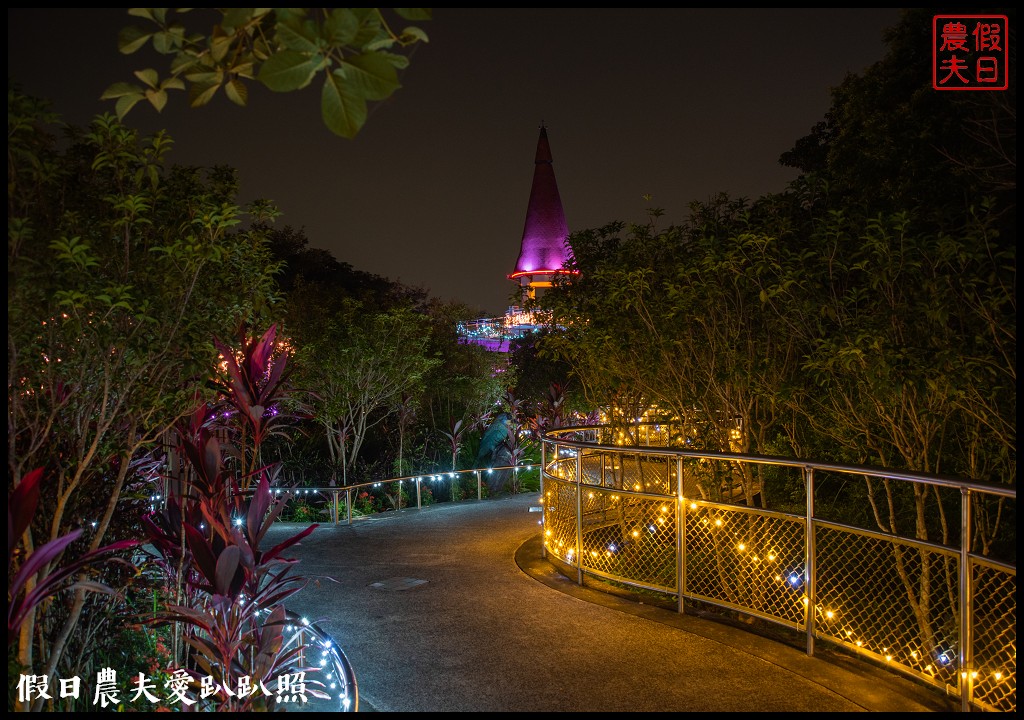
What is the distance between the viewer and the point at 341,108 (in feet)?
6.83

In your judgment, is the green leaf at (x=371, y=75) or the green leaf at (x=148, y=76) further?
the green leaf at (x=148, y=76)

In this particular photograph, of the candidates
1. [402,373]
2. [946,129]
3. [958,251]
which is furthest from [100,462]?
[402,373]

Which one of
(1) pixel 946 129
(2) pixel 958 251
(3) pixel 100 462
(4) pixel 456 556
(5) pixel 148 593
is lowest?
(4) pixel 456 556

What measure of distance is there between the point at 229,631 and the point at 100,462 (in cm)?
125

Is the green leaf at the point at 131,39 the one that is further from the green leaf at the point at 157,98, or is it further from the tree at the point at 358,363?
the tree at the point at 358,363

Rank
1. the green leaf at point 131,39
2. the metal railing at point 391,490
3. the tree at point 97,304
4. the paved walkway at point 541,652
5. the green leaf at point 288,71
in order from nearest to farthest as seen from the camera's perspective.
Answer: the green leaf at point 288,71
the green leaf at point 131,39
the tree at point 97,304
the paved walkway at point 541,652
the metal railing at point 391,490

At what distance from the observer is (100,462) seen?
4.21 meters

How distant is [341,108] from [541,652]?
13.4ft

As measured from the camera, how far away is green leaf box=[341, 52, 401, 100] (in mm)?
2056

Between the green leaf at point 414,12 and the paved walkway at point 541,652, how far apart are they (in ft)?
11.9

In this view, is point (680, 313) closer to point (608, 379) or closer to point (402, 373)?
point (608, 379)

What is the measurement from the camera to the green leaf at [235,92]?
245 centimetres

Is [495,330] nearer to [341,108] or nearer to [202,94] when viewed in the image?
[202,94]

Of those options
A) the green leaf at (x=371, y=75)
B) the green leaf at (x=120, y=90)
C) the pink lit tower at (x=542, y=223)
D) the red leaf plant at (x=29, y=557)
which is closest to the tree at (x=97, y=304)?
the red leaf plant at (x=29, y=557)
